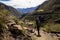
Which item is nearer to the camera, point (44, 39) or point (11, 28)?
point (11, 28)

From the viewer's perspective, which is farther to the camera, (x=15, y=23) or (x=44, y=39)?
(x=44, y=39)

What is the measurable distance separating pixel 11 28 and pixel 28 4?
172 feet

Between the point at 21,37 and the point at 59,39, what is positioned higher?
the point at 21,37

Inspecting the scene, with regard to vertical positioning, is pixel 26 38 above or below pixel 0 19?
below

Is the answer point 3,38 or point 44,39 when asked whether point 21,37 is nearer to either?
point 3,38

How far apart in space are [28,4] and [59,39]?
45.3m

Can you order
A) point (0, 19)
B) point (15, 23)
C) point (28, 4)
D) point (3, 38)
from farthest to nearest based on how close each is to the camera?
point (28, 4)
point (15, 23)
point (0, 19)
point (3, 38)

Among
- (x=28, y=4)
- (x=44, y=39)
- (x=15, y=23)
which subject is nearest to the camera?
(x=15, y=23)

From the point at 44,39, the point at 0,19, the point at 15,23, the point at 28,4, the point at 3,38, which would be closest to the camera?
the point at 3,38

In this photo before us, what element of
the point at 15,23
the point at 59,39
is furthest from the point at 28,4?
the point at 15,23

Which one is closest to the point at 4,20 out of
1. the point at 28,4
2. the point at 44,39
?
the point at 44,39

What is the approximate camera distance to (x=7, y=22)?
13.0m

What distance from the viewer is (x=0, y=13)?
42.6ft

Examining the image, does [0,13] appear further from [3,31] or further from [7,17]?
[3,31]
